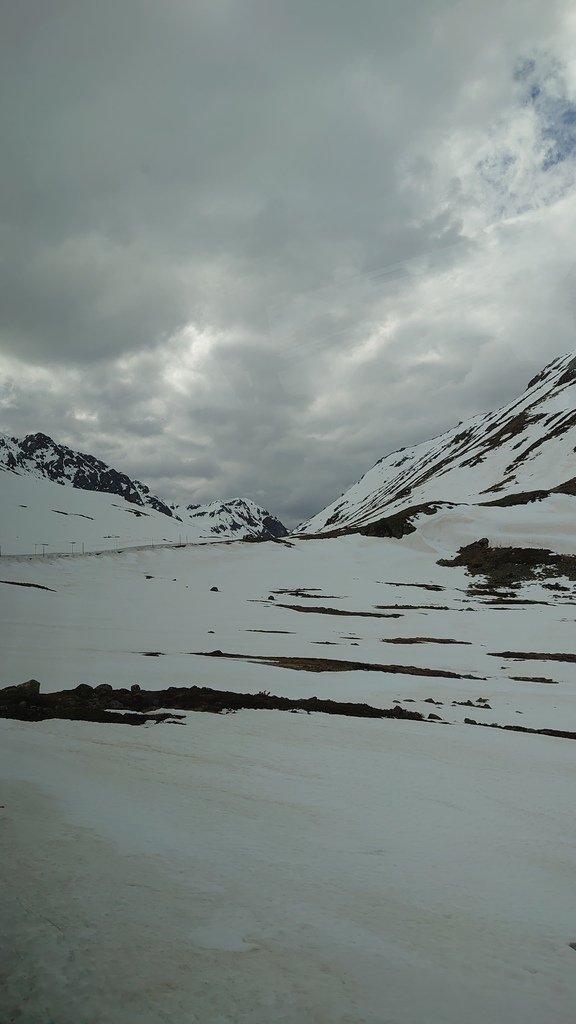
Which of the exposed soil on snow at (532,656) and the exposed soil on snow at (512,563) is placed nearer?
the exposed soil on snow at (532,656)

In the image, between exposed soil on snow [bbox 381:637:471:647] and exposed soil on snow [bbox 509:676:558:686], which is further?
exposed soil on snow [bbox 381:637:471:647]

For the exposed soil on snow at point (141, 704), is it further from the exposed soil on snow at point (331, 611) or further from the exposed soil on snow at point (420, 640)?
the exposed soil on snow at point (331, 611)

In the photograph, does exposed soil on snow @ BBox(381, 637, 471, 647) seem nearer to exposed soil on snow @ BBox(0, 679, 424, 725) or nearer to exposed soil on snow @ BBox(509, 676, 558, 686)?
exposed soil on snow @ BBox(509, 676, 558, 686)

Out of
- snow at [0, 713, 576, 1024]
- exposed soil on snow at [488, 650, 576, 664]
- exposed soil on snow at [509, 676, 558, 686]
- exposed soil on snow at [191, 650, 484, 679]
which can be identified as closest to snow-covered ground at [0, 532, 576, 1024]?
snow at [0, 713, 576, 1024]

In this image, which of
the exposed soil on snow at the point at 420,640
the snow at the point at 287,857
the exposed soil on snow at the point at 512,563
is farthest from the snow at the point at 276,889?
the exposed soil on snow at the point at 512,563

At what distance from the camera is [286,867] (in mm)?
4641

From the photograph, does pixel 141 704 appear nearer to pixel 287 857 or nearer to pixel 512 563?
pixel 287 857

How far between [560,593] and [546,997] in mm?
55732

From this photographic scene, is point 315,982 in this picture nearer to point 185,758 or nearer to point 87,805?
point 87,805

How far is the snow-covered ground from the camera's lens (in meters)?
3.02

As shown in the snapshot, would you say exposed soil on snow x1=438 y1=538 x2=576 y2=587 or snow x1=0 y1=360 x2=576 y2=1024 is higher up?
exposed soil on snow x1=438 y1=538 x2=576 y2=587

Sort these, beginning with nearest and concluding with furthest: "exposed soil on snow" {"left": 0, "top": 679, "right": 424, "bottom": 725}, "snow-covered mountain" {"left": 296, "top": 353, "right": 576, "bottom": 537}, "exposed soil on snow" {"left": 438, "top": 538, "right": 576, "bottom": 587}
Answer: "exposed soil on snow" {"left": 0, "top": 679, "right": 424, "bottom": 725} < "exposed soil on snow" {"left": 438, "top": 538, "right": 576, "bottom": 587} < "snow-covered mountain" {"left": 296, "top": 353, "right": 576, "bottom": 537}

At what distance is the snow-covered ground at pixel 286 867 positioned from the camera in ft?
9.92

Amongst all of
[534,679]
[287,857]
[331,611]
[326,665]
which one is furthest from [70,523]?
[287,857]
